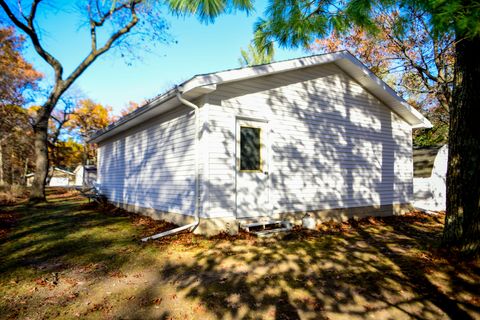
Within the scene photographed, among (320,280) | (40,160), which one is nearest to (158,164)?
(320,280)

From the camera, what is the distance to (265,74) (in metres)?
7.80

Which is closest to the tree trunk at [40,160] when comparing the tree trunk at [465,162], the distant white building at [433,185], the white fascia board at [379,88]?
the white fascia board at [379,88]

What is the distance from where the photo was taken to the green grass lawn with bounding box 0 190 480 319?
368cm

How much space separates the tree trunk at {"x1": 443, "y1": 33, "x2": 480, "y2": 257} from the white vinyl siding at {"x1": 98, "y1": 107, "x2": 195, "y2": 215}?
5547mm

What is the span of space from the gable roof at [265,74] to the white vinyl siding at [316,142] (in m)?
0.29

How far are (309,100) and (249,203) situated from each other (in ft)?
12.6

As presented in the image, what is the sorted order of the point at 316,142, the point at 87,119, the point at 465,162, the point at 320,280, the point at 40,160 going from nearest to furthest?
the point at 320,280 < the point at 465,162 < the point at 316,142 < the point at 40,160 < the point at 87,119

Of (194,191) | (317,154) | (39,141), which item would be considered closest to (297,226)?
(317,154)

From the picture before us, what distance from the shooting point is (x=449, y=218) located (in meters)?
5.53

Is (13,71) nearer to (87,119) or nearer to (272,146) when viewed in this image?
(87,119)

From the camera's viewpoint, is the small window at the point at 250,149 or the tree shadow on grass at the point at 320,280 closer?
the tree shadow on grass at the point at 320,280

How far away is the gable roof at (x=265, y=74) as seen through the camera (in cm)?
680

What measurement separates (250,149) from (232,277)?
150 inches

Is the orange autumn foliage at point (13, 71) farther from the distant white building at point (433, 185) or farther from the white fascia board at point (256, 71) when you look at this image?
the distant white building at point (433, 185)
